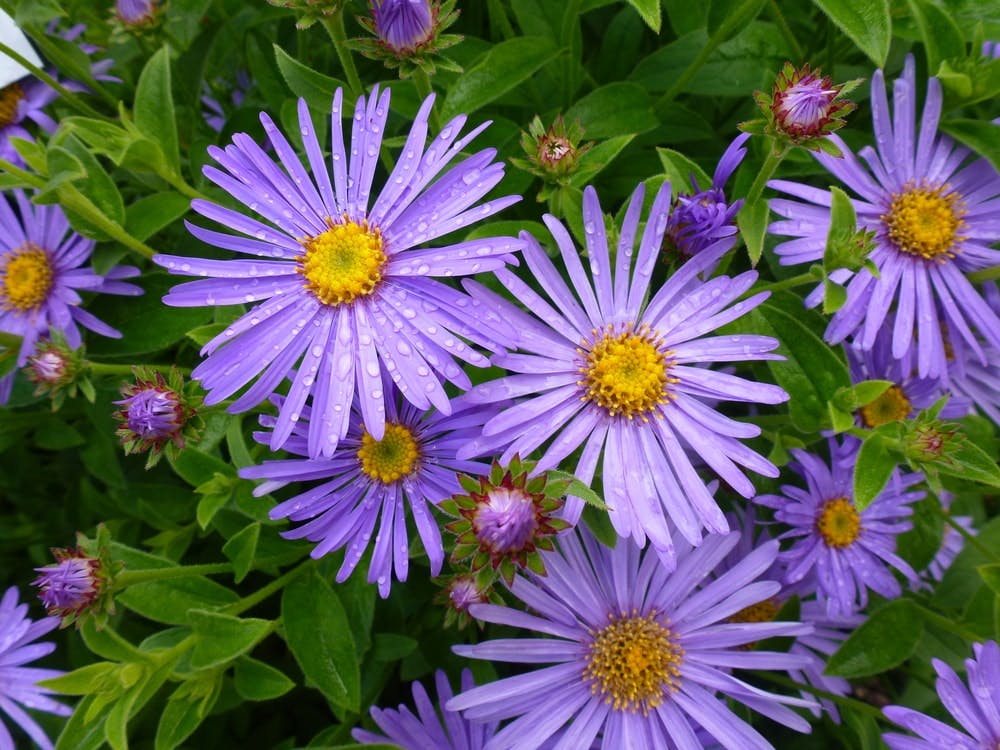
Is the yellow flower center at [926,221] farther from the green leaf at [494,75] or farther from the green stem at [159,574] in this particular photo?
the green stem at [159,574]

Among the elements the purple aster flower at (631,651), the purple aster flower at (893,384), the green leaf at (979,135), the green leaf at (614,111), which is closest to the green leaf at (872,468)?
the purple aster flower at (631,651)

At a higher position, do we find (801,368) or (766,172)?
(766,172)

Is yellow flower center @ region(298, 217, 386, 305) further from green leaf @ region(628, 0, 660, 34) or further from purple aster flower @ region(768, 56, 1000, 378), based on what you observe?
purple aster flower @ region(768, 56, 1000, 378)

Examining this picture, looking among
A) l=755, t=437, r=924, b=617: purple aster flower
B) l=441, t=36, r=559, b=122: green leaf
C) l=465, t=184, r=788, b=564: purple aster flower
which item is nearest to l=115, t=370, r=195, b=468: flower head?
l=465, t=184, r=788, b=564: purple aster flower

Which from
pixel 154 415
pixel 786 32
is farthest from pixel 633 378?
pixel 786 32

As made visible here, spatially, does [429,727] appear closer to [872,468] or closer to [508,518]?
[508,518]

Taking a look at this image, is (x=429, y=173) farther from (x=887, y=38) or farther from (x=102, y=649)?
(x=102, y=649)
